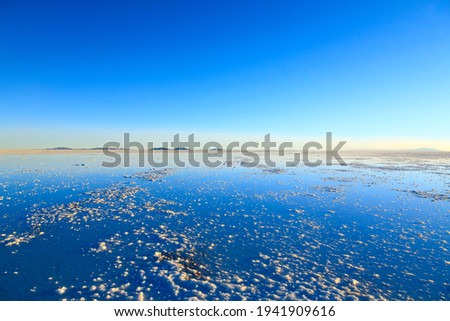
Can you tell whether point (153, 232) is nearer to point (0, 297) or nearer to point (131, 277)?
point (131, 277)

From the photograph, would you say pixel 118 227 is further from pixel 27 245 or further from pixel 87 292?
pixel 87 292

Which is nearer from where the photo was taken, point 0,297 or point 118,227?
point 0,297
